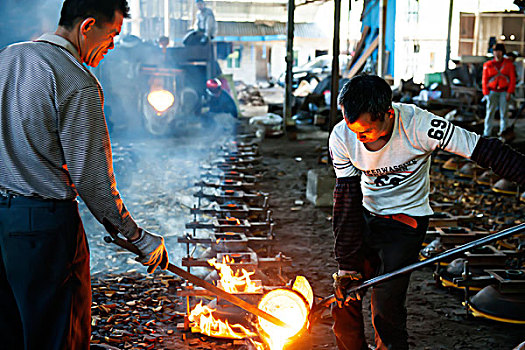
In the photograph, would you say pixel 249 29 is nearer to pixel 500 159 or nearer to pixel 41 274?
pixel 500 159

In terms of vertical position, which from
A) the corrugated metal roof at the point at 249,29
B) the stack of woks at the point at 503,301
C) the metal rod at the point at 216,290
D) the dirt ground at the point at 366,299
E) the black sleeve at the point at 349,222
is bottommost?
the dirt ground at the point at 366,299

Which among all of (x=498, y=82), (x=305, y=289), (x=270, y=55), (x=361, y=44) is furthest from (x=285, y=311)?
(x=270, y=55)

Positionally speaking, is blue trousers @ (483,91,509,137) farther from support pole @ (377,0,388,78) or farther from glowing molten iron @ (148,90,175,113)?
glowing molten iron @ (148,90,175,113)

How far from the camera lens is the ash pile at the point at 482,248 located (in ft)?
16.1

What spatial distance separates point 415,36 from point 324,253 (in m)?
18.9

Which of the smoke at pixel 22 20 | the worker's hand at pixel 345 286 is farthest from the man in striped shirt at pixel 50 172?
the smoke at pixel 22 20

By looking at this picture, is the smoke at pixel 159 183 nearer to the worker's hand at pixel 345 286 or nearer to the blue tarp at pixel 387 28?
the worker's hand at pixel 345 286

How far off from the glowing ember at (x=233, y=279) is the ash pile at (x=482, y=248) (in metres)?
1.60

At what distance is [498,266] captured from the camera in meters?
5.83

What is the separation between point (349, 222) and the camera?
3668 mm

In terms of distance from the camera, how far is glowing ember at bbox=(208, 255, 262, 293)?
4.71 meters

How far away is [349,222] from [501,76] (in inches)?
455

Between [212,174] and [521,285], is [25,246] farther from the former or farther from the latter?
[212,174]

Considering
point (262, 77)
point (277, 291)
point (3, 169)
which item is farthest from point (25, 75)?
point (262, 77)
